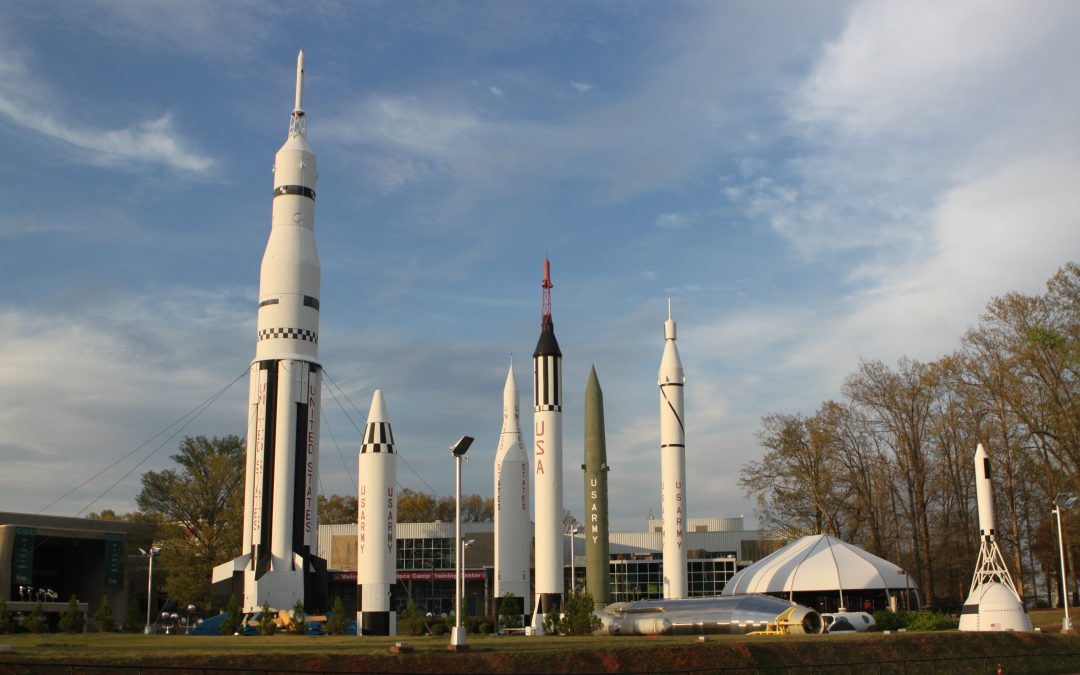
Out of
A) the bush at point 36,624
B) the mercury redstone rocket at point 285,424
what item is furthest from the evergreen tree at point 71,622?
the mercury redstone rocket at point 285,424

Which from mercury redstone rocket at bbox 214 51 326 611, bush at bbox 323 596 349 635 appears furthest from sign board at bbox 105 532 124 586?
bush at bbox 323 596 349 635

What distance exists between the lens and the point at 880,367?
57.6 m

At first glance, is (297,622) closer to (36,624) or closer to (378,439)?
(378,439)

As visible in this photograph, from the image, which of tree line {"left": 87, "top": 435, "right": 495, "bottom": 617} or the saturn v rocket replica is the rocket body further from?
tree line {"left": 87, "top": 435, "right": 495, "bottom": 617}

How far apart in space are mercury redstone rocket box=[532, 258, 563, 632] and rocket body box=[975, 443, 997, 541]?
1755 cm

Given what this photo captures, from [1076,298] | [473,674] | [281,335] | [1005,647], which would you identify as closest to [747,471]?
[1076,298]

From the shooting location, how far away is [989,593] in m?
39.0

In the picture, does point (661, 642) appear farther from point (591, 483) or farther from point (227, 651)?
point (591, 483)

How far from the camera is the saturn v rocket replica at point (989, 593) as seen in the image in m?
38.4

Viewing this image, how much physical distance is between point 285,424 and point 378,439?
12.9 ft

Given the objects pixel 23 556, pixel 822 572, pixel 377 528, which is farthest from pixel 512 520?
pixel 23 556

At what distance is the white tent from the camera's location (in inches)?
2028

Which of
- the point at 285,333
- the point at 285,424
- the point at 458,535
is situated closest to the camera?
the point at 458,535

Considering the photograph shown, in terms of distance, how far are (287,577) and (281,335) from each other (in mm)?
10064
